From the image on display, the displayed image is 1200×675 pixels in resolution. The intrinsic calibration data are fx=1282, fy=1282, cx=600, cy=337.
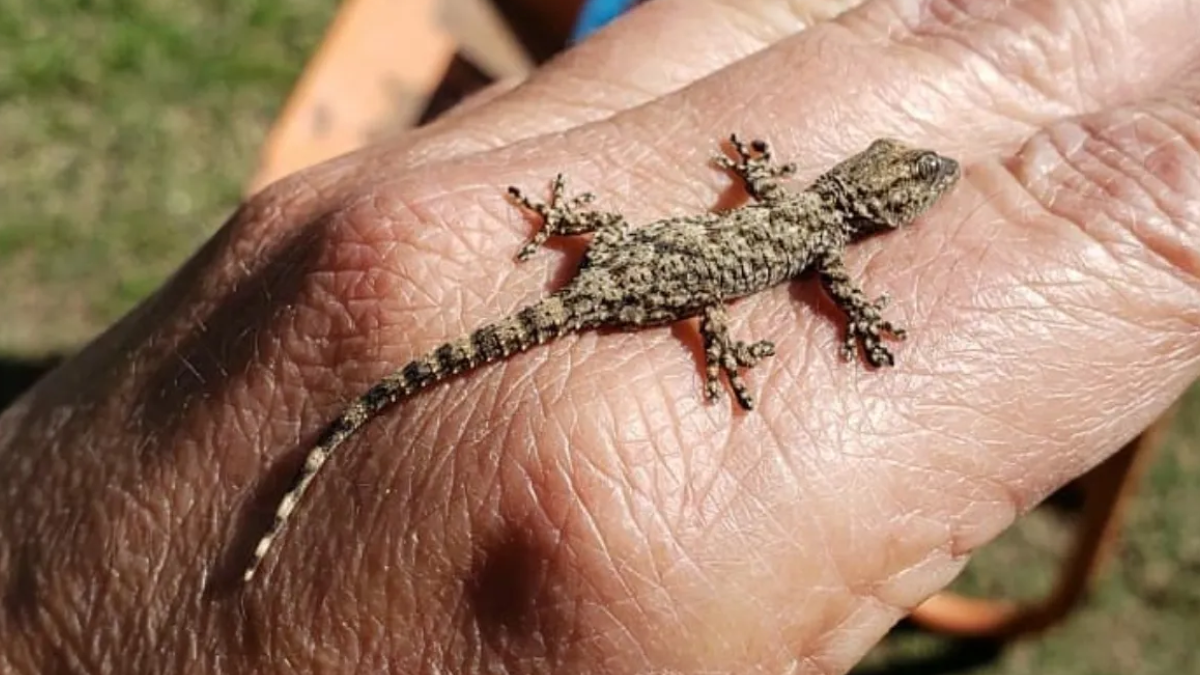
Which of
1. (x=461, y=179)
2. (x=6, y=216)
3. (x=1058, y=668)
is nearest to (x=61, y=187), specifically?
(x=6, y=216)

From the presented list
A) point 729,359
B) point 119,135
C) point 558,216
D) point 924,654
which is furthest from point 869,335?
point 119,135

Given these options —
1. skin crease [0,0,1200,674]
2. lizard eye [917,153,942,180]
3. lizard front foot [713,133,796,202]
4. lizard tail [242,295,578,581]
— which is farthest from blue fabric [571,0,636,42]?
lizard tail [242,295,578,581]

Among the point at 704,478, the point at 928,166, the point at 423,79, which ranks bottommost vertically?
the point at 704,478

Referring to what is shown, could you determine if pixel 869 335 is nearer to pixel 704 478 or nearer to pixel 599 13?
pixel 704 478

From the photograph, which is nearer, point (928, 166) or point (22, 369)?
point (928, 166)

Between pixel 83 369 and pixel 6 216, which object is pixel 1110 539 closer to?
pixel 83 369

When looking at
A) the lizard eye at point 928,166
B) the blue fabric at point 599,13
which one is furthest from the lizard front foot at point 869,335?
the blue fabric at point 599,13
